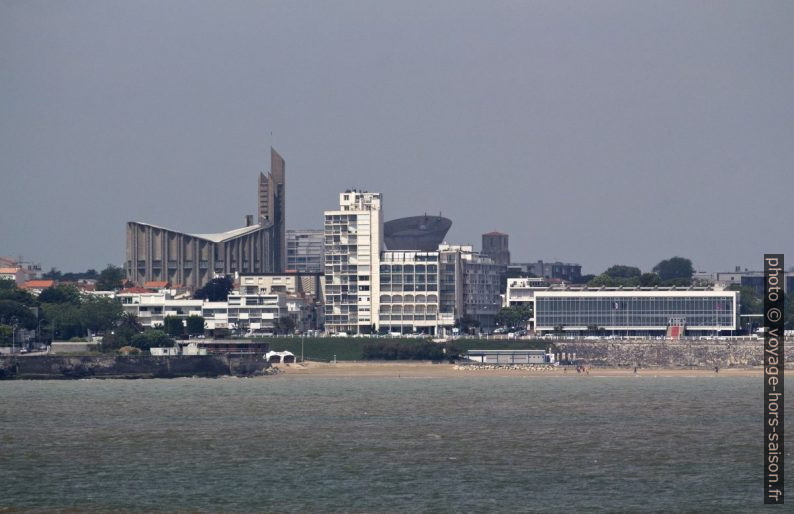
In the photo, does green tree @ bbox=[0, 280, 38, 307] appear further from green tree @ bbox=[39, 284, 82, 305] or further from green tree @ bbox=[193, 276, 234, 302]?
green tree @ bbox=[193, 276, 234, 302]

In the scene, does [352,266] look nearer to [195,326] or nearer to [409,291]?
[409,291]

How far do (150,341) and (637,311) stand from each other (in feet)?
→ 177

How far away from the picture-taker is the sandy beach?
13362 cm

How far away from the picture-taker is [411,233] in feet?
627

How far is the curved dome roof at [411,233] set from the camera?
19088 centimetres

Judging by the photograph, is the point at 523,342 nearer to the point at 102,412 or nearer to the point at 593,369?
the point at 593,369

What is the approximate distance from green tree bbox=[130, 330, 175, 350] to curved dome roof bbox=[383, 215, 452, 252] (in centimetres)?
5057

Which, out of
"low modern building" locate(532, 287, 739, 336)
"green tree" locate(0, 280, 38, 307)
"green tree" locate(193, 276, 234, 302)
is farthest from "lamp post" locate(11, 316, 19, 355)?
"low modern building" locate(532, 287, 739, 336)

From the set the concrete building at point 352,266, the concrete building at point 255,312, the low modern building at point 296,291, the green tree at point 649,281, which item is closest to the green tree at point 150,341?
the concrete building at point 255,312

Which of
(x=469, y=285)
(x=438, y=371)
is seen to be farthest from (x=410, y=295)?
(x=438, y=371)

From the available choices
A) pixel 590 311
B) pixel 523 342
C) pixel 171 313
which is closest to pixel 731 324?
pixel 590 311

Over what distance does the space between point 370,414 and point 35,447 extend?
→ 21692mm

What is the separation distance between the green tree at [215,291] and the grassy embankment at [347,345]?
29623 mm

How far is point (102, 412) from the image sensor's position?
82.9m
